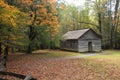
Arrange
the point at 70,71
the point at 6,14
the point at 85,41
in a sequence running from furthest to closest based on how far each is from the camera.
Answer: the point at 85,41 → the point at 70,71 → the point at 6,14

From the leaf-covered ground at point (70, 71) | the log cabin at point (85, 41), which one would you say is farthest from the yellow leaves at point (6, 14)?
the log cabin at point (85, 41)

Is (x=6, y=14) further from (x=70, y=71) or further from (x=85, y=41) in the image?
(x=85, y=41)

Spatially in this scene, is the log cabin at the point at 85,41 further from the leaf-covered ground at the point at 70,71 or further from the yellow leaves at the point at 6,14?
the yellow leaves at the point at 6,14

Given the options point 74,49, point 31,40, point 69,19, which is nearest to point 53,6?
point 31,40

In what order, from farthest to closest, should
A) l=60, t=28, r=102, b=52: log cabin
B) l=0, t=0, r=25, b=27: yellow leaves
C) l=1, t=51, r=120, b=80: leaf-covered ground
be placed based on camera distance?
l=60, t=28, r=102, b=52: log cabin < l=0, t=0, r=25, b=27: yellow leaves < l=1, t=51, r=120, b=80: leaf-covered ground

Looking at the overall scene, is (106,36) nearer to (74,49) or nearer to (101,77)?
(74,49)

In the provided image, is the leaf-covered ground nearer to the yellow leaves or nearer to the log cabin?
the yellow leaves

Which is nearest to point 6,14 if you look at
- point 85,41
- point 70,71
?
point 70,71

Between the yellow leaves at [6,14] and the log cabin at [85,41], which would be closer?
the yellow leaves at [6,14]

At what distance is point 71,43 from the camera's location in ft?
106

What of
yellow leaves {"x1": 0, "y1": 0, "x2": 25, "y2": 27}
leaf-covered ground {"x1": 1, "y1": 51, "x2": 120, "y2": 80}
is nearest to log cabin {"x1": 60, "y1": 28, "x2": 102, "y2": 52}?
leaf-covered ground {"x1": 1, "y1": 51, "x2": 120, "y2": 80}

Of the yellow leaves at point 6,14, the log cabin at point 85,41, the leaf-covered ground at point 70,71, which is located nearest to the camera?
the leaf-covered ground at point 70,71

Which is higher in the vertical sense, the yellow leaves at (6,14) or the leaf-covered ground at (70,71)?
the yellow leaves at (6,14)

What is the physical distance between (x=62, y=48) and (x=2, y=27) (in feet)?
79.0
